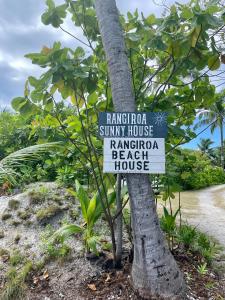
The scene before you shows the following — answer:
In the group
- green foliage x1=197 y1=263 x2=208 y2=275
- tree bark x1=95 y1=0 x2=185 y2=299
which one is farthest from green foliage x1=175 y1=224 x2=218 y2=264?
tree bark x1=95 y1=0 x2=185 y2=299

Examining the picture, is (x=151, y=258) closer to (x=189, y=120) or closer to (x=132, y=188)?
(x=132, y=188)

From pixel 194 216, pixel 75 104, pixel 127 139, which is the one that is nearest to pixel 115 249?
pixel 127 139

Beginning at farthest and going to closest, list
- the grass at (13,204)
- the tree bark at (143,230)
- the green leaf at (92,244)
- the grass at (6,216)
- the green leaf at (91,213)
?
the grass at (13,204), the grass at (6,216), the green leaf at (91,213), the green leaf at (92,244), the tree bark at (143,230)

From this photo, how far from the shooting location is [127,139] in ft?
8.55

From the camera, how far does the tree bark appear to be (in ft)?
8.02

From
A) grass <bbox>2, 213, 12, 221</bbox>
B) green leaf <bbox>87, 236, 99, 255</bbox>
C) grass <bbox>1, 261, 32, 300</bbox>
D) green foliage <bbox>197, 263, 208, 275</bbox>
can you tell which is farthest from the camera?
grass <bbox>2, 213, 12, 221</bbox>

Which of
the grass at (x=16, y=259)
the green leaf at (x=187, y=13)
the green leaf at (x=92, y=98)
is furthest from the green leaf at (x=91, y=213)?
the green leaf at (x=187, y=13)

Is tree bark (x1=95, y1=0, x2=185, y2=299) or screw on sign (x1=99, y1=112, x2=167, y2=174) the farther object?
screw on sign (x1=99, y1=112, x2=167, y2=174)

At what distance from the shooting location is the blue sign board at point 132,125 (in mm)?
2586

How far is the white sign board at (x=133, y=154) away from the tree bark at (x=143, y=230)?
100 millimetres

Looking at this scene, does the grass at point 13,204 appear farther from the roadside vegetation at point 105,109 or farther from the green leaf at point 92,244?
the green leaf at point 92,244

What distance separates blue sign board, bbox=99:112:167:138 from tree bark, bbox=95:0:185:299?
2.8 inches

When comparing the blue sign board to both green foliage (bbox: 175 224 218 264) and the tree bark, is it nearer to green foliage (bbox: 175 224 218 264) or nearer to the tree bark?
the tree bark

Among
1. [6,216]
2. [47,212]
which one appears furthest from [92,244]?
[6,216]
